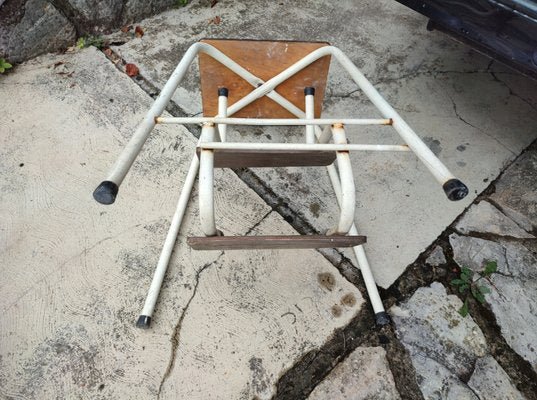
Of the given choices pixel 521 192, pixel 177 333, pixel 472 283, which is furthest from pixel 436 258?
pixel 177 333

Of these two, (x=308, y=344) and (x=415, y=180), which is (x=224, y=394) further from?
(x=415, y=180)

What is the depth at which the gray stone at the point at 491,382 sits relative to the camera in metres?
1.64

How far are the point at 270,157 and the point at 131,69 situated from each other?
165 centimetres

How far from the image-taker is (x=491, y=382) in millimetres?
1664

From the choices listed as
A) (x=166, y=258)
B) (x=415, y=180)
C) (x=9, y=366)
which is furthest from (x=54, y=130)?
(x=415, y=180)

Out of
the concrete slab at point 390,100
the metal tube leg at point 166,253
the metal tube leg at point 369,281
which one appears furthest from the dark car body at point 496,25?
the metal tube leg at point 166,253

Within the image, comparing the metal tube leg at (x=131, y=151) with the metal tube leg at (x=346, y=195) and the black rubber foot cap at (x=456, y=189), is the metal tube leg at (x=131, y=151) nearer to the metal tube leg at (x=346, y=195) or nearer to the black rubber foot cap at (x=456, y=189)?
the metal tube leg at (x=346, y=195)

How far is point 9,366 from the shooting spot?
5.29ft

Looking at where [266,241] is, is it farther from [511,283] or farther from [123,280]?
[511,283]

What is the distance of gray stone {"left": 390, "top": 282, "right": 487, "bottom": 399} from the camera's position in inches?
65.3

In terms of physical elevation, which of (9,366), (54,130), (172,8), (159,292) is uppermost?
(172,8)

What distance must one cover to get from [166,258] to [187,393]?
551 mm

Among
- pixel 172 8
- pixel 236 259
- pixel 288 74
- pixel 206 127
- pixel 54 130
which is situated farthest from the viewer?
pixel 172 8

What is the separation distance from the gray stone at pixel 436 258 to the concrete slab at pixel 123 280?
1.37 feet
